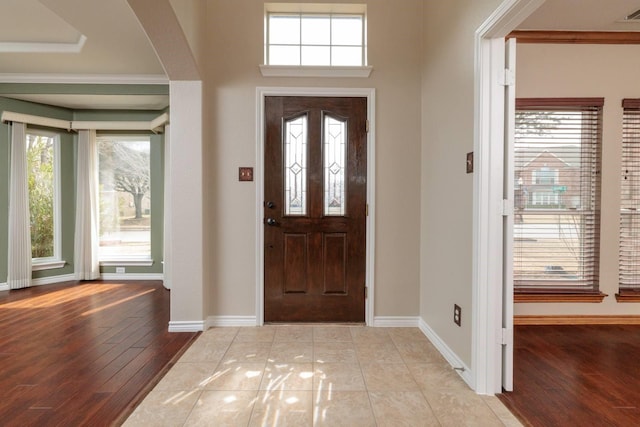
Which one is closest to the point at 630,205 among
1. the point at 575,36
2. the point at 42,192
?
the point at 575,36

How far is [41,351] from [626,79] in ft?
18.1

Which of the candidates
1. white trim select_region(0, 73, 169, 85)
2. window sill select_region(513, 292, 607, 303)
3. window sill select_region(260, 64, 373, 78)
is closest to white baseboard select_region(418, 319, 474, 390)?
window sill select_region(513, 292, 607, 303)

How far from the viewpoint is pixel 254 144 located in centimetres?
312

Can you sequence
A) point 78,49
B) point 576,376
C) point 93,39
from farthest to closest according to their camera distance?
point 78,49 → point 93,39 → point 576,376

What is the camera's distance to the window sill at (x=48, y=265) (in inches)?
185

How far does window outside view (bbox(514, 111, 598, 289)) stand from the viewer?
10.7 ft

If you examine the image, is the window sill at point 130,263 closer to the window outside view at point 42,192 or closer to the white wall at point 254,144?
the window outside view at point 42,192

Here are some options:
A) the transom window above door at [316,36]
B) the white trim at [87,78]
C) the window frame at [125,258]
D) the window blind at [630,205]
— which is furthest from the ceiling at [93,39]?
the transom window above door at [316,36]

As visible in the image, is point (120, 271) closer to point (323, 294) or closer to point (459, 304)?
point (323, 294)

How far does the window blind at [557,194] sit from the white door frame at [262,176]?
4.56ft

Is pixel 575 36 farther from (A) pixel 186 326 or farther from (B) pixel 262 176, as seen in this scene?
(A) pixel 186 326

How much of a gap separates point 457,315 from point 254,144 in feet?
7.13

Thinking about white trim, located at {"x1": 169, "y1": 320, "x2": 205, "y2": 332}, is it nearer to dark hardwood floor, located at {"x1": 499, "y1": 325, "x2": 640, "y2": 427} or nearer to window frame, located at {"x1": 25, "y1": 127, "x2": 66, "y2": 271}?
dark hardwood floor, located at {"x1": 499, "y1": 325, "x2": 640, "y2": 427}

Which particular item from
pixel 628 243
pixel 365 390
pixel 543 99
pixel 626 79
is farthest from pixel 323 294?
pixel 626 79
